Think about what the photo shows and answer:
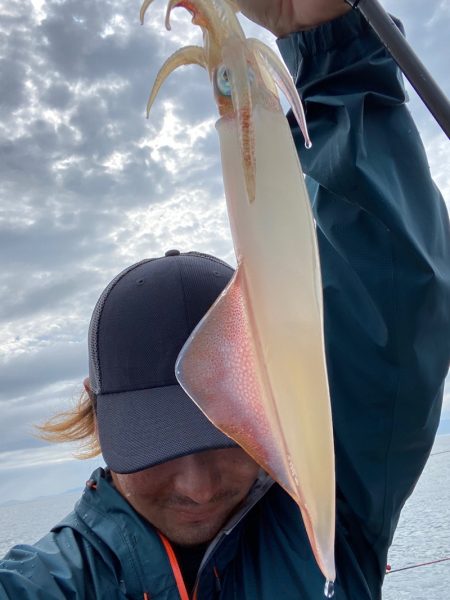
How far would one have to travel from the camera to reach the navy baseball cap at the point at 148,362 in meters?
1.81

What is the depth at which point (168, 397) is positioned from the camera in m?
1.92

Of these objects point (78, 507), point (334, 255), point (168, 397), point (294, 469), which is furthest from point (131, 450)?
point (294, 469)

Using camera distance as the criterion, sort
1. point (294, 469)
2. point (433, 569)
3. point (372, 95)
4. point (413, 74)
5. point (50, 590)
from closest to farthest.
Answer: point (294, 469) → point (413, 74) → point (372, 95) → point (50, 590) → point (433, 569)

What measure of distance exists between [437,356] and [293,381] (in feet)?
3.05

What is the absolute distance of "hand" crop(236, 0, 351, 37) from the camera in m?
1.45

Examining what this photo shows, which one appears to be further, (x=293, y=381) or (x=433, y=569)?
(x=433, y=569)

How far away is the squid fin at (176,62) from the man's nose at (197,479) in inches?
47.6

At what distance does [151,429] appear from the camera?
1.85 meters

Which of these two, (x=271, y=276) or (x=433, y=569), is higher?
(x=271, y=276)

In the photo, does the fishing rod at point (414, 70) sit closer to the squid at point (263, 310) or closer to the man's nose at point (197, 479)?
the squid at point (263, 310)

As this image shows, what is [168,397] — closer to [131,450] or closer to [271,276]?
[131,450]

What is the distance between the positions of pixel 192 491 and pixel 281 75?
1332 mm

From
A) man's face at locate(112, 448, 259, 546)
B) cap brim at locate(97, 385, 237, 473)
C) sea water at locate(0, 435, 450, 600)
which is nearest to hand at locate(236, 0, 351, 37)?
cap brim at locate(97, 385, 237, 473)

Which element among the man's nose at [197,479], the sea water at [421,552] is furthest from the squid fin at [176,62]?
the sea water at [421,552]
